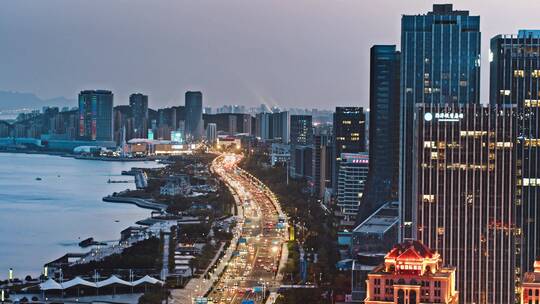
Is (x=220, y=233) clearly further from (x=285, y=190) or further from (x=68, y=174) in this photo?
(x=68, y=174)

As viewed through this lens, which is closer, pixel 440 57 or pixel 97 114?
pixel 440 57

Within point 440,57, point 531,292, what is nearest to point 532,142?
point 440,57

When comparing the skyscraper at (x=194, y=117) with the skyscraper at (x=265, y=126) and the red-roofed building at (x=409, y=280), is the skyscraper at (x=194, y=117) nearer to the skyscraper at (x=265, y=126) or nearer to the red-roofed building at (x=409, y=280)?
the skyscraper at (x=265, y=126)

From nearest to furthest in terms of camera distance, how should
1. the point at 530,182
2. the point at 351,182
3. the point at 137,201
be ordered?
the point at 530,182, the point at 351,182, the point at 137,201

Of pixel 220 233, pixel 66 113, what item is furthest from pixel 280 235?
pixel 66 113

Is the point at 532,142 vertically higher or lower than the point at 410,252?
higher

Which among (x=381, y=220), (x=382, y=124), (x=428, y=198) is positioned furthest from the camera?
(x=382, y=124)

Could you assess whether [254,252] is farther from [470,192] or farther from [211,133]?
[211,133]

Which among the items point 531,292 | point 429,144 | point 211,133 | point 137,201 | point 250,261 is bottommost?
point 250,261
